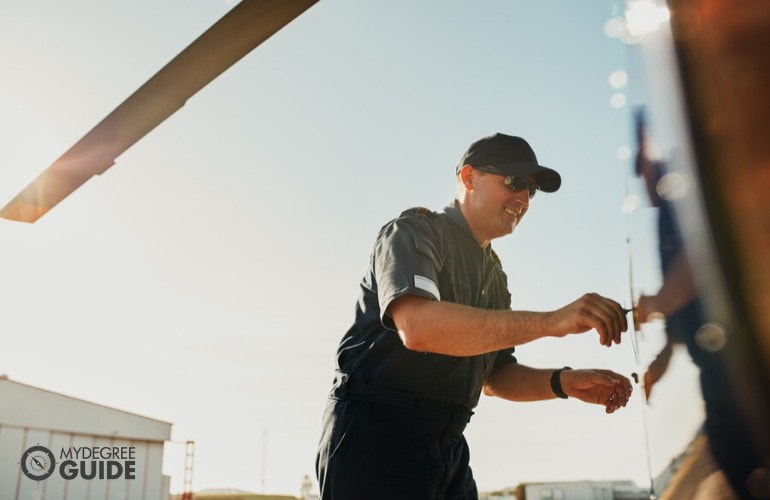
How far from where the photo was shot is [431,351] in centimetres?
158

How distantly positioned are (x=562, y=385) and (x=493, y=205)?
611 mm

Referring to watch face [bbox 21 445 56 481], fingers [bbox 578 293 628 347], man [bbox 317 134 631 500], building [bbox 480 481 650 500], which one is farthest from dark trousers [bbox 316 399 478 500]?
watch face [bbox 21 445 56 481]

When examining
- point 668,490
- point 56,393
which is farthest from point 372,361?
point 56,393

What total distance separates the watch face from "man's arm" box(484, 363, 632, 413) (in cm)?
1408

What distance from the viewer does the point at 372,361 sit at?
6.21 ft

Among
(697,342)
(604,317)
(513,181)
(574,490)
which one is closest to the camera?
(697,342)

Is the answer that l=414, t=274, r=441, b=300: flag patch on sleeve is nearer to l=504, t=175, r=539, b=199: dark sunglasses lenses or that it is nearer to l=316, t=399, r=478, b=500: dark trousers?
l=316, t=399, r=478, b=500: dark trousers

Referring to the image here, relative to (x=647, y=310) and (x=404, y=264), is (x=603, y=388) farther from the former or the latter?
(x=647, y=310)

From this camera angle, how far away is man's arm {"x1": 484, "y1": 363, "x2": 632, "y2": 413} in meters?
1.88

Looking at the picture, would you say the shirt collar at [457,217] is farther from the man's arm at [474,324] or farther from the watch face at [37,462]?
the watch face at [37,462]

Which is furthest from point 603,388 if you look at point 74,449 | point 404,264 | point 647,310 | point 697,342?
point 74,449

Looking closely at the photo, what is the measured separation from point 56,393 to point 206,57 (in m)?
14.6

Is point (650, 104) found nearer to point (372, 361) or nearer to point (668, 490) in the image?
point (668, 490)

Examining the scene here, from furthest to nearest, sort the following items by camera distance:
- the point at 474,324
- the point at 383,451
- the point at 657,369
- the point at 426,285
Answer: the point at 383,451
the point at 426,285
the point at 474,324
the point at 657,369
